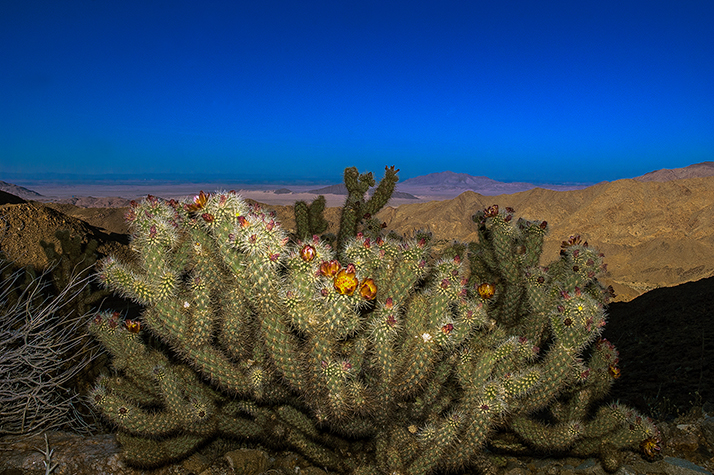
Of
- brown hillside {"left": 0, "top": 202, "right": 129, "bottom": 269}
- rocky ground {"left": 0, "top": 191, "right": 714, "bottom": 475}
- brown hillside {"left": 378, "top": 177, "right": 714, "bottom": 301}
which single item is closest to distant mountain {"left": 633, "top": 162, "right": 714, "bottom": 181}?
brown hillside {"left": 378, "top": 177, "right": 714, "bottom": 301}

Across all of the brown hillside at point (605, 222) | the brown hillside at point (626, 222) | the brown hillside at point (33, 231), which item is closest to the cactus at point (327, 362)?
A: the brown hillside at point (33, 231)

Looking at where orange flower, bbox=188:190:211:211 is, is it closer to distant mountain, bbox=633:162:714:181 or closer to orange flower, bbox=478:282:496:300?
orange flower, bbox=478:282:496:300

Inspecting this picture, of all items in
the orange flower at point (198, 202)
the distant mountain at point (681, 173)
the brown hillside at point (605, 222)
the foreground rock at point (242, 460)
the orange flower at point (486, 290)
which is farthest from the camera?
the distant mountain at point (681, 173)

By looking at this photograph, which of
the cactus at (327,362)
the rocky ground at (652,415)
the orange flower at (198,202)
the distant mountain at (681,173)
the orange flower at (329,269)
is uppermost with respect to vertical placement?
the distant mountain at (681,173)

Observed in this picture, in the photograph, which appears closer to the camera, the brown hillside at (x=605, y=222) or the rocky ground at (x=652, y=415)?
the rocky ground at (x=652, y=415)

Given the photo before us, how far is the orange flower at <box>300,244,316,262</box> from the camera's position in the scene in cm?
280

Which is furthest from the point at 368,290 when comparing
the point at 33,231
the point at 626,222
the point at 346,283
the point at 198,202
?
the point at 626,222

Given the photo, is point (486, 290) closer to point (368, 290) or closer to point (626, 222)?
point (368, 290)

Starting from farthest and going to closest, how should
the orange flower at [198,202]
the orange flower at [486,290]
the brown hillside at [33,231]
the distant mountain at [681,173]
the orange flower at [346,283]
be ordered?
the distant mountain at [681,173]
the brown hillside at [33,231]
the orange flower at [486,290]
the orange flower at [198,202]
the orange flower at [346,283]

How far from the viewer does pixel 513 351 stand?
3.10 meters

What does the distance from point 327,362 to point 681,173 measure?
73.7 meters

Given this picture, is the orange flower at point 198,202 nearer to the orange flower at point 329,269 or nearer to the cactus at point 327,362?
the cactus at point 327,362

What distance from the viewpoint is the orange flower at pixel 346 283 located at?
264cm

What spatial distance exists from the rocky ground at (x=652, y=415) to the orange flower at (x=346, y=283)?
1.27m
